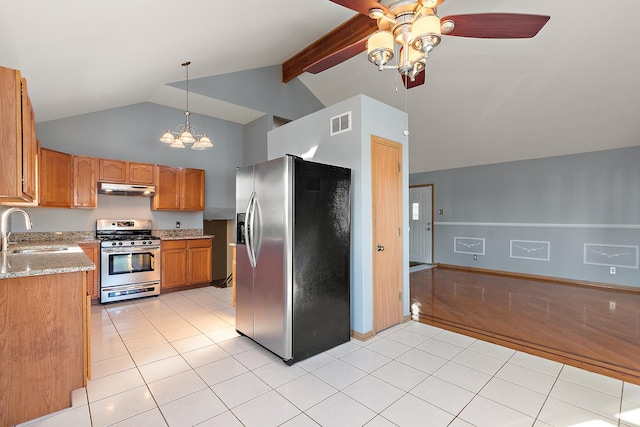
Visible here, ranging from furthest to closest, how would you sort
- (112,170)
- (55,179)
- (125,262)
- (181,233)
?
(181,233), (112,170), (125,262), (55,179)

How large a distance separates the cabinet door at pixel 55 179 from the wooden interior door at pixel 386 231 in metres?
4.20

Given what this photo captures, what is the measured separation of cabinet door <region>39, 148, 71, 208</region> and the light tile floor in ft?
6.87

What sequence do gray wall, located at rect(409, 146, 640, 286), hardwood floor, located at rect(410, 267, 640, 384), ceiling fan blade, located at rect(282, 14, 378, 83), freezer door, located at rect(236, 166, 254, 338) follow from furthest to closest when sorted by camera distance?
gray wall, located at rect(409, 146, 640, 286) < ceiling fan blade, located at rect(282, 14, 378, 83) < freezer door, located at rect(236, 166, 254, 338) < hardwood floor, located at rect(410, 267, 640, 384)

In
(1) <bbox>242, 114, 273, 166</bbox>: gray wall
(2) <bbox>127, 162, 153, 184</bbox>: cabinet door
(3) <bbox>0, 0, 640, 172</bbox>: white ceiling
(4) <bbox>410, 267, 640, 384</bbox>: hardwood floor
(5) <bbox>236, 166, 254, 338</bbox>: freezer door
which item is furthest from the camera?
(1) <bbox>242, 114, 273, 166</bbox>: gray wall

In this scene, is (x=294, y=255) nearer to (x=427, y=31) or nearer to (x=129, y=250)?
(x=427, y=31)

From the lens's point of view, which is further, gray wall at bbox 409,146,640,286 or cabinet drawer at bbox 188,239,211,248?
cabinet drawer at bbox 188,239,211,248

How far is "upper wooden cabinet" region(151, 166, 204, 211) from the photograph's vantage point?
5.07m

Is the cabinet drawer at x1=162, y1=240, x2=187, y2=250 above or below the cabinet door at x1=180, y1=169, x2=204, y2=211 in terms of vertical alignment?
below

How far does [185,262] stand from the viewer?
5102mm

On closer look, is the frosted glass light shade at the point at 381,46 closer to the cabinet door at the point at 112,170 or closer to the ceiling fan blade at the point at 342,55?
the ceiling fan blade at the point at 342,55

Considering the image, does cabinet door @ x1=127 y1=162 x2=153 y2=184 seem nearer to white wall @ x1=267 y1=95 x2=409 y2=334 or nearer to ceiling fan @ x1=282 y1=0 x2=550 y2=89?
white wall @ x1=267 y1=95 x2=409 y2=334

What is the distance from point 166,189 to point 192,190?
1.39ft

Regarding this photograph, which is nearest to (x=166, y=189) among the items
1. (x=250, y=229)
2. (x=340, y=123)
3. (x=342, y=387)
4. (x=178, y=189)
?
(x=178, y=189)

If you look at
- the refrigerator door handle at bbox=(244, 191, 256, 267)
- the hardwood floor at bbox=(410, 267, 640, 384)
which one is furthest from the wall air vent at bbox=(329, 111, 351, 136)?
the hardwood floor at bbox=(410, 267, 640, 384)
